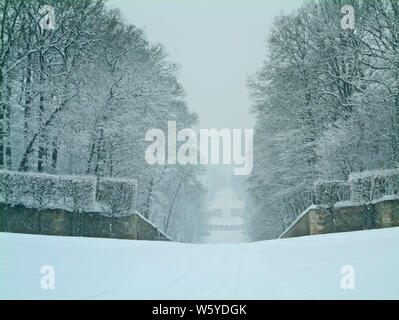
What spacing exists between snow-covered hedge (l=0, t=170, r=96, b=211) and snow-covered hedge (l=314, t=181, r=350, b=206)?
954 cm

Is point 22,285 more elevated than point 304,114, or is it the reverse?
point 304,114

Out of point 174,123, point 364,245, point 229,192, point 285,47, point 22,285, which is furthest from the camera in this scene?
point 229,192

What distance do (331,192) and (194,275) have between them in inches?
403

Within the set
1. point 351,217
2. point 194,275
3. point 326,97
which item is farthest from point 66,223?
point 326,97

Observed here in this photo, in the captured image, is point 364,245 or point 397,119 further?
point 397,119

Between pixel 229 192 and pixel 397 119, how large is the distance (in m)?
105

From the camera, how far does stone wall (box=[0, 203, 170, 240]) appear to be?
1229cm

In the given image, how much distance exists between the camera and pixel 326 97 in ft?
60.4

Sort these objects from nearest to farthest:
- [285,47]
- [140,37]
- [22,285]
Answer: [22,285]
[285,47]
[140,37]

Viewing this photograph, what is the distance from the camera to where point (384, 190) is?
13.0 metres

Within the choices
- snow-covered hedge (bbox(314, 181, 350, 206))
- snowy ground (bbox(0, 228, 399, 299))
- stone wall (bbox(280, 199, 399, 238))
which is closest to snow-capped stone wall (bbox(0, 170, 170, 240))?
snowy ground (bbox(0, 228, 399, 299))

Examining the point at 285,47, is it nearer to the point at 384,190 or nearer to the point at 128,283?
the point at 384,190

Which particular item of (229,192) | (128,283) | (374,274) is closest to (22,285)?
(128,283)

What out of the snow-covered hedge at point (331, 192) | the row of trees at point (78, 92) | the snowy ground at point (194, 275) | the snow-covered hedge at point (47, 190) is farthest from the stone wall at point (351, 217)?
the row of trees at point (78, 92)
